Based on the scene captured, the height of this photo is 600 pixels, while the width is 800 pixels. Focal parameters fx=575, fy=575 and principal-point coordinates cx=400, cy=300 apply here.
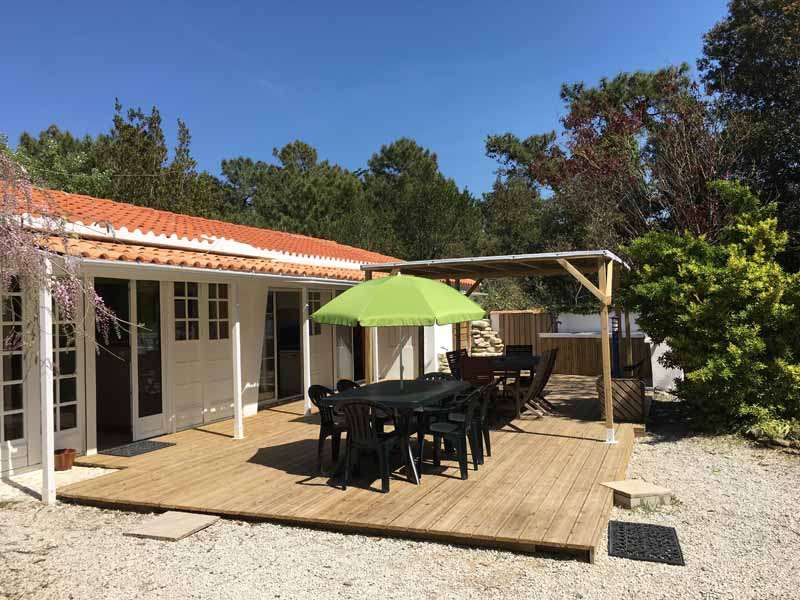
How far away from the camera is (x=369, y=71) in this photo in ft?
71.6

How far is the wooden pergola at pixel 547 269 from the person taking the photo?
7254 millimetres

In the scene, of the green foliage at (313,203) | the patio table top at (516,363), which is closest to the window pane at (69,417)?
the patio table top at (516,363)

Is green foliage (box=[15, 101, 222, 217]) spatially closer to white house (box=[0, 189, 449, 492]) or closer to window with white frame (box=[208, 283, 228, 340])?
white house (box=[0, 189, 449, 492])

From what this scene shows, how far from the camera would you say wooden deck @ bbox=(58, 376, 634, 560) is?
4.41 metres

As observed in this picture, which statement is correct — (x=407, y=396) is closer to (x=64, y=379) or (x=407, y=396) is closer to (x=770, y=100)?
(x=64, y=379)

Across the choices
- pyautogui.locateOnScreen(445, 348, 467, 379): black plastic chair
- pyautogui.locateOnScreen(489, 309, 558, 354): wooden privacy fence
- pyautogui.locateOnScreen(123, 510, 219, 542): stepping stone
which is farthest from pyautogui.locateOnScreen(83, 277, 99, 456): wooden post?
pyautogui.locateOnScreen(489, 309, 558, 354): wooden privacy fence

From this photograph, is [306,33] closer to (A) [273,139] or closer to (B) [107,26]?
(B) [107,26]

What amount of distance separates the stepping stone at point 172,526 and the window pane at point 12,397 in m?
2.43

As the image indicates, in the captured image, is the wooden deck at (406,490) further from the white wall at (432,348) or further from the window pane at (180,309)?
the white wall at (432,348)

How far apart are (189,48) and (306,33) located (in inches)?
156

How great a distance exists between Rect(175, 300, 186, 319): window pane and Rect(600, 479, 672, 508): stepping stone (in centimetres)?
608

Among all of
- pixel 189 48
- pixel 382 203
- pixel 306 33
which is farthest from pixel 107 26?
pixel 382 203

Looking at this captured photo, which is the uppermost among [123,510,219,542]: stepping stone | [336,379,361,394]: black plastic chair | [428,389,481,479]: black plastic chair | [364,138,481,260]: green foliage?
[364,138,481,260]: green foliage

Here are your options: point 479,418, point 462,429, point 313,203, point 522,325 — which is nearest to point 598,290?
point 479,418
